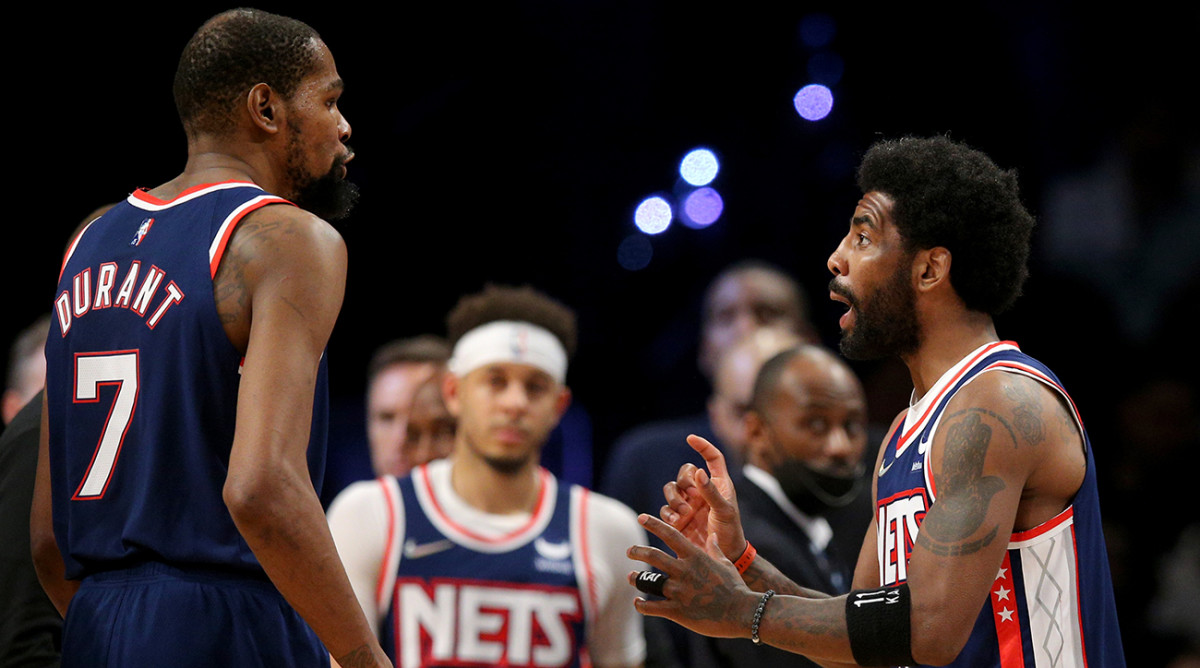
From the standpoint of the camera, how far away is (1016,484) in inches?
90.8

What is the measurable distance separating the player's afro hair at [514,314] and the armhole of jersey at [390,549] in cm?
81

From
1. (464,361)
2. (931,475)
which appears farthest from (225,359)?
(464,361)

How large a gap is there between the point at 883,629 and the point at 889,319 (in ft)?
2.38

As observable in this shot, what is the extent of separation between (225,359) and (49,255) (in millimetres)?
4488

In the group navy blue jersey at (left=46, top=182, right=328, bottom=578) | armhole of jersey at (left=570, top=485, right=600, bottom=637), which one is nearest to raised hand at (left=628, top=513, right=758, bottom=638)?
navy blue jersey at (left=46, top=182, right=328, bottom=578)

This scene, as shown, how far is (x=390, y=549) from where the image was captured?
4.24m

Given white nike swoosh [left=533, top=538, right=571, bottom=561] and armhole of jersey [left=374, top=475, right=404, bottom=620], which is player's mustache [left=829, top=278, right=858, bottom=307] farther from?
armhole of jersey [left=374, top=475, right=404, bottom=620]

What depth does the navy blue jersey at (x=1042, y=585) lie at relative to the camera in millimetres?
2383

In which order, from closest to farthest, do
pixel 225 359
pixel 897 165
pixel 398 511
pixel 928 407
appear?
pixel 225 359 < pixel 928 407 < pixel 897 165 < pixel 398 511

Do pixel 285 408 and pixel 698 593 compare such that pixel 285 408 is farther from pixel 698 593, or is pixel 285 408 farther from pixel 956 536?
pixel 956 536


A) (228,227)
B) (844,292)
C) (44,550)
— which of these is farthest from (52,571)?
(844,292)

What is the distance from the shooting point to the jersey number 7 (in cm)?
225

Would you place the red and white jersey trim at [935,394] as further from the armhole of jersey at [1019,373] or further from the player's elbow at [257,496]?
the player's elbow at [257,496]

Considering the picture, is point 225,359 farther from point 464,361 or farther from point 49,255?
point 49,255
